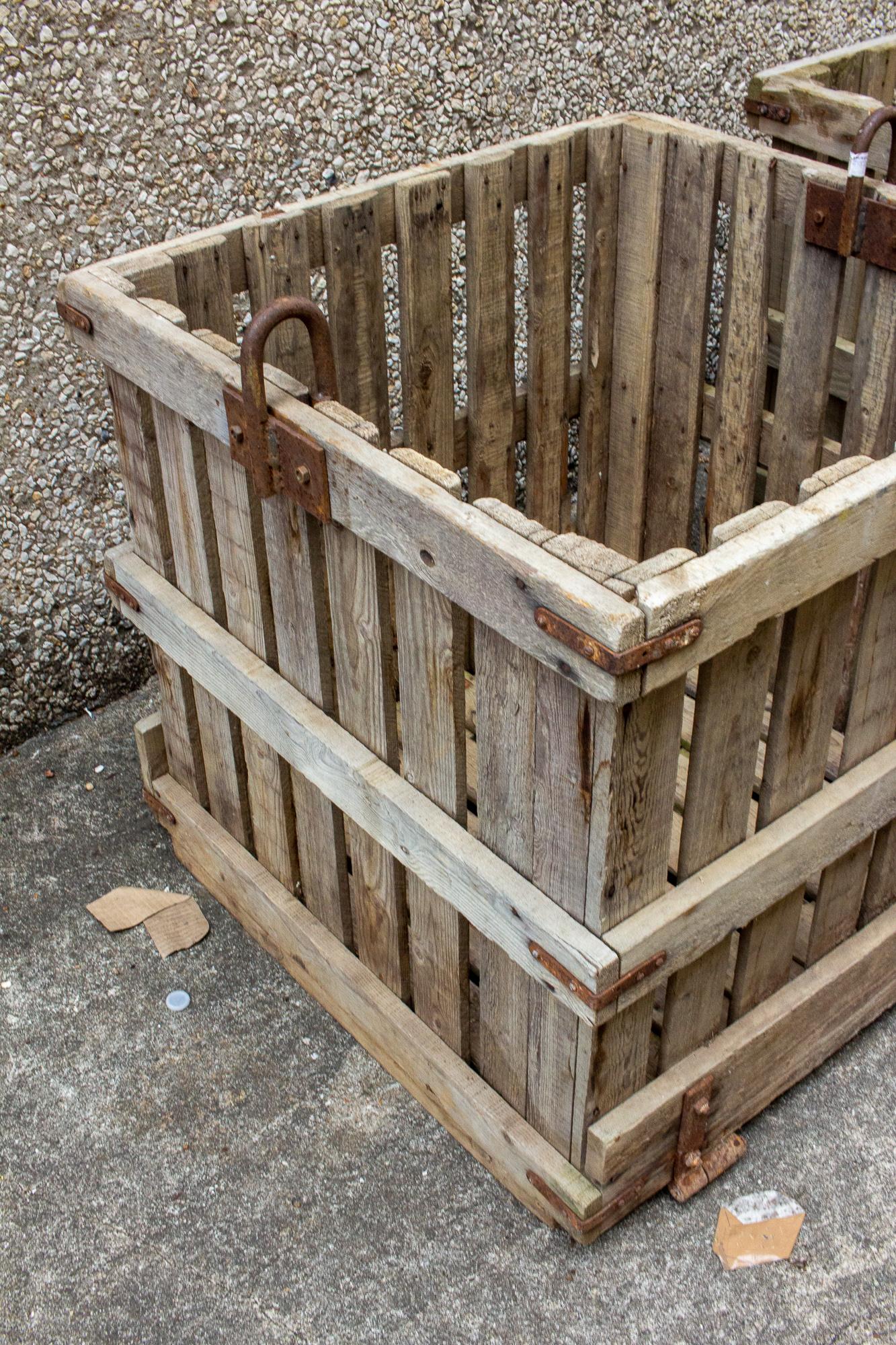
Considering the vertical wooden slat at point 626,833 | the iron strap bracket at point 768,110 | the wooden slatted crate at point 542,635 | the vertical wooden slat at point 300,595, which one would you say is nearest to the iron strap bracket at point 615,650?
the wooden slatted crate at point 542,635

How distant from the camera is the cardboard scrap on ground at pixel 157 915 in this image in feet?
10.3

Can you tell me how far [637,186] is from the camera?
10.9 ft

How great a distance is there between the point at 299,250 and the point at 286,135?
2.11 feet

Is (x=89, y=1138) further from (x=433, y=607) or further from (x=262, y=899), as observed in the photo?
(x=433, y=607)

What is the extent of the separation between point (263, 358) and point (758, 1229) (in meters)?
1.74

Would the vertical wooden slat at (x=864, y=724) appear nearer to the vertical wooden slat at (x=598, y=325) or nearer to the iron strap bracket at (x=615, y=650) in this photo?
the iron strap bracket at (x=615, y=650)

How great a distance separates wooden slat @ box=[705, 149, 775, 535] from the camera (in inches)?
124

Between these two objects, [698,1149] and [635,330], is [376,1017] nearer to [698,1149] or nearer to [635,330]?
[698,1149]

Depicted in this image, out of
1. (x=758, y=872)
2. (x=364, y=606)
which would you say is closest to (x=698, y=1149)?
(x=758, y=872)

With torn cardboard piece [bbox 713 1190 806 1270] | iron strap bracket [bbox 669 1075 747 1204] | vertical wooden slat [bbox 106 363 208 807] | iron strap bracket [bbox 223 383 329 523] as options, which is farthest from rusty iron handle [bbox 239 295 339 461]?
torn cardboard piece [bbox 713 1190 806 1270]

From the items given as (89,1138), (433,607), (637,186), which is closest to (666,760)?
(433,607)

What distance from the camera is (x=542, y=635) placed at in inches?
74.4

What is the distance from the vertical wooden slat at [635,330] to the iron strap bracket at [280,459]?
4.76 ft

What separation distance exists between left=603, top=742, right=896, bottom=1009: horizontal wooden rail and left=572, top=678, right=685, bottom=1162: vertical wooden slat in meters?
0.04
